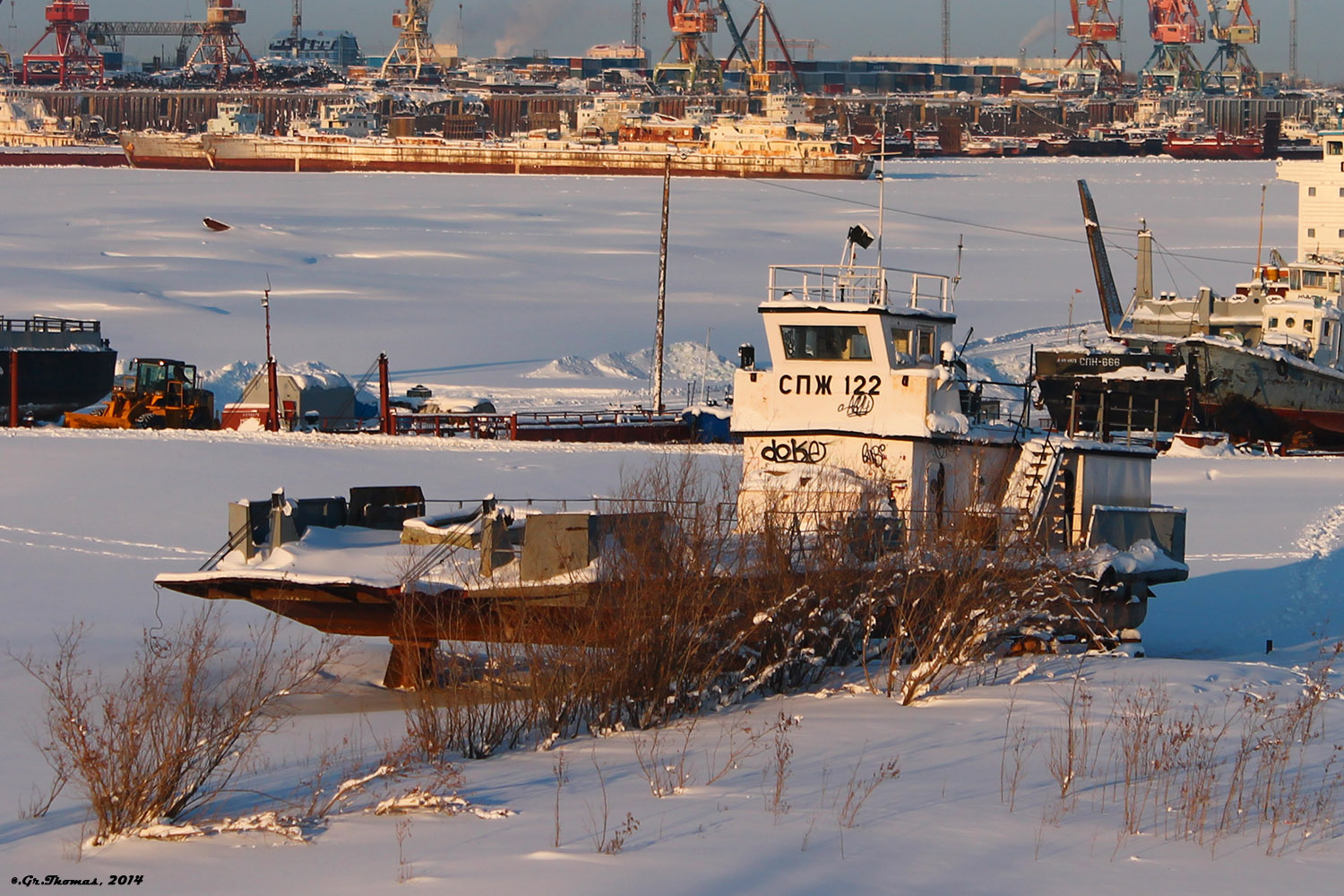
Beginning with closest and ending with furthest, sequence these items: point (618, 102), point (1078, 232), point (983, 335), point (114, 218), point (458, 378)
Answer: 1. point (458, 378)
2. point (983, 335)
3. point (114, 218)
4. point (1078, 232)
5. point (618, 102)

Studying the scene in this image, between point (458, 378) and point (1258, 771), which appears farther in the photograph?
point (458, 378)

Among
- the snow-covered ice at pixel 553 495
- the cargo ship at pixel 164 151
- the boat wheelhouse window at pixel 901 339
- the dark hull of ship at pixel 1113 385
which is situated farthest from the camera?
the cargo ship at pixel 164 151

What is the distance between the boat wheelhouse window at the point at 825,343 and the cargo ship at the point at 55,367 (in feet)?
78.1

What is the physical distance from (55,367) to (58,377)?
24cm

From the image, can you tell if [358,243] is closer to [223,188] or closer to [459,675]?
[223,188]

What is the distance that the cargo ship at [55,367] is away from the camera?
35031mm

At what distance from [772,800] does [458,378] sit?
1182 inches

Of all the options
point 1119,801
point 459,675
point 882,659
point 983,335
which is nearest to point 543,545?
point 459,675

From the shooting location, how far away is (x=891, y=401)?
1484cm

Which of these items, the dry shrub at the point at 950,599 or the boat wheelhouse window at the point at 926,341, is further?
the boat wheelhouse window at the point at 926,341

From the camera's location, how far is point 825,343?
15.1 meters

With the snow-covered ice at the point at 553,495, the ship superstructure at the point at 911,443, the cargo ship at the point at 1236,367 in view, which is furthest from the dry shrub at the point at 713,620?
the cargo ship at the point at 1236,367

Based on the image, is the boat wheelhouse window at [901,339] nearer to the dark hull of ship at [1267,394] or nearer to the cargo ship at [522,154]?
the dark hull of ship at [1267,394]

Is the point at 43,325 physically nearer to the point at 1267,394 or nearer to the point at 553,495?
the point at 553,495
